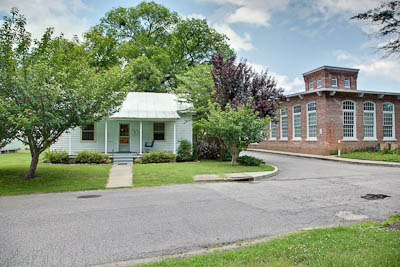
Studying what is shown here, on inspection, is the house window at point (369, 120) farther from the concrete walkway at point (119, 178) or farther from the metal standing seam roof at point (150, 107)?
the concrete walkway at point (119, 178)

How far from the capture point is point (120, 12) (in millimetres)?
37219

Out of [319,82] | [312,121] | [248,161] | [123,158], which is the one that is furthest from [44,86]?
[319,82]

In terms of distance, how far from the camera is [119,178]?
12.1m

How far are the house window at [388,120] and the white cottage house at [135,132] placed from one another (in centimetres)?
1744

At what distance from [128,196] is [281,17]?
13.2m

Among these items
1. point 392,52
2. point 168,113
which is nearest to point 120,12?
point 168,113

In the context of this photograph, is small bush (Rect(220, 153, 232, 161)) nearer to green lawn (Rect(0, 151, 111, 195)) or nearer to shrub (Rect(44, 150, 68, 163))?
green lawn (Rect(0, 151, 111, 195))

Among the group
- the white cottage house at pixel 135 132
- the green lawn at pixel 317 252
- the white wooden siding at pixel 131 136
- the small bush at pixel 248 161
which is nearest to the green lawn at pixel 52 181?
the white cottage house at pixel 135 132

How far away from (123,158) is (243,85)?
8627mm

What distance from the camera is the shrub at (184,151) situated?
61.3 ft

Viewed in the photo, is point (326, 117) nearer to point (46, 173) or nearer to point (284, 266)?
point (46, 173)

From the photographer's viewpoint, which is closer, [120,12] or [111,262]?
[111,262]

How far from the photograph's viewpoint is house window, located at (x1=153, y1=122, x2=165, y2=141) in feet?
66.6

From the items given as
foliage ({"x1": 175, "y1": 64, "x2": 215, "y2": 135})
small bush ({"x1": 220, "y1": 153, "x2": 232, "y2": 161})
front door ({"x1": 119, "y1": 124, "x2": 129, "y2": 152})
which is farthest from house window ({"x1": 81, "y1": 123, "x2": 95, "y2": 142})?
small bush ({"x1": 220, "y1": 153, "x2": 232, "y2": 161})
